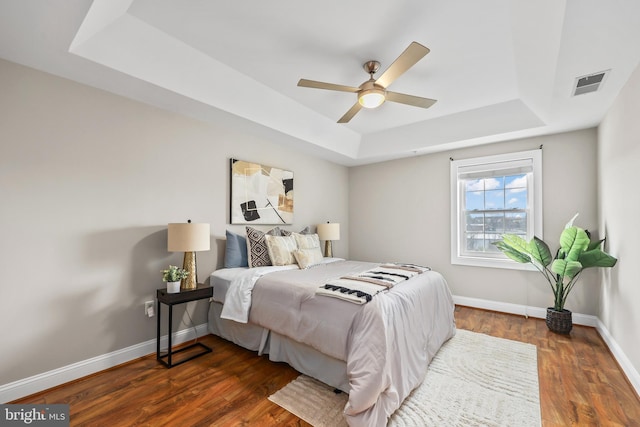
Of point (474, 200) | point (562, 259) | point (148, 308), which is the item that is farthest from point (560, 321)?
point (148, 308)

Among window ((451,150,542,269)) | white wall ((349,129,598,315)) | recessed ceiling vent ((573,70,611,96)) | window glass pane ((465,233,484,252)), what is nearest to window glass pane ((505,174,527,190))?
window ((451,150,542,269))

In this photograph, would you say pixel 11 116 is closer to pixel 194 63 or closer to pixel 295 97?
pixel 194 63

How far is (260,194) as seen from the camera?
378cm

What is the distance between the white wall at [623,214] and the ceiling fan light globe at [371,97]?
1894 millimetres

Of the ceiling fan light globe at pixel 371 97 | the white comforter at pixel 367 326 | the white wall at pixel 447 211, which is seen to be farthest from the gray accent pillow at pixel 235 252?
the white wall at pixel 447 211

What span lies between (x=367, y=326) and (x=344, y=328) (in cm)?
19

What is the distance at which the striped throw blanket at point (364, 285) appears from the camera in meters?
2.06

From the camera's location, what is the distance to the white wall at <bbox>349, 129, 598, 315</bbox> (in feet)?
11.6

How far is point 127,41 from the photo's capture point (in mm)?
2162

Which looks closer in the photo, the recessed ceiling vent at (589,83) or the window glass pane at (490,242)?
the recessed ceiling vent at (589,83)

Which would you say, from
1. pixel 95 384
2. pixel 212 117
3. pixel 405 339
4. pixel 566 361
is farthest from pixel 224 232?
pixel 566 361

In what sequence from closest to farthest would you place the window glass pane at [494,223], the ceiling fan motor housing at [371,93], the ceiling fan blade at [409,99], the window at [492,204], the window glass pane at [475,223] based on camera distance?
the ceiling fan motor housing at [371,93] < the ceiling fan blade at [409,99] < the window at [492,204] < the window glass pane at [494,223] < the window glass pane at [475,223]

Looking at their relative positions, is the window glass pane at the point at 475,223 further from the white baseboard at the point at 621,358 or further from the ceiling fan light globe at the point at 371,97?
the ceiling fan light globe at the point at 371,97

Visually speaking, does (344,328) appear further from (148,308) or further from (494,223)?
(494,223)
